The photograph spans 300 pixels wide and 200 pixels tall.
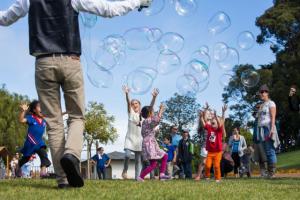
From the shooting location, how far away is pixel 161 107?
34.8 ft

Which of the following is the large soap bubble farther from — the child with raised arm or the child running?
the child running

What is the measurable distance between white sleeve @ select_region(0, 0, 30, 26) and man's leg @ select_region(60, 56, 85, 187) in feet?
2.73

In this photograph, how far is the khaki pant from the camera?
6402 millimetres

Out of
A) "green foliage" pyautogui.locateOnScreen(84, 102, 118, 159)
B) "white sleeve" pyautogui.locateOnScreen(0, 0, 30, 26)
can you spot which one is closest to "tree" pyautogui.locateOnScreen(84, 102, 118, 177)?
"green foliage" pyautogui.locateOnScreen(84, 102, 118, 159)

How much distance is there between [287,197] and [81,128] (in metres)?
2.52

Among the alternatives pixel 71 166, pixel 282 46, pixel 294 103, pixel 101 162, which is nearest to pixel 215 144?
pixel 294 103

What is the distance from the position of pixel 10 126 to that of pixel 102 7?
54536 mm

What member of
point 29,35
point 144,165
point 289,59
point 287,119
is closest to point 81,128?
point 29,35

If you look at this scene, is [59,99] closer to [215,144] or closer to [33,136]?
[33,136]

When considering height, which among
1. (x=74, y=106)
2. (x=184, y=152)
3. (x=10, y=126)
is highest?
(x=10, y=126)

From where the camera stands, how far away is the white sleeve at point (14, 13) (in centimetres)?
663

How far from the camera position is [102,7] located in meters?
6.45

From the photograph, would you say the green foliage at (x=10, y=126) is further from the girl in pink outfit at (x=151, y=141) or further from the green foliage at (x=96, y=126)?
the girl in pink outfit at (x=151, y=141)

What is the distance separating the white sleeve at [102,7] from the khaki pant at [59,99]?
605 millimetres
